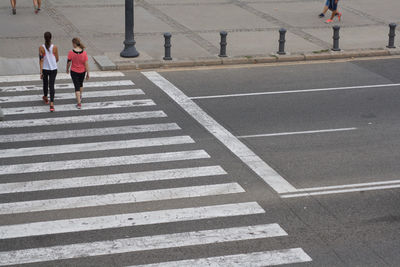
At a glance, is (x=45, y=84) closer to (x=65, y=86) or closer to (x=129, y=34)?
(x=65, y=86)

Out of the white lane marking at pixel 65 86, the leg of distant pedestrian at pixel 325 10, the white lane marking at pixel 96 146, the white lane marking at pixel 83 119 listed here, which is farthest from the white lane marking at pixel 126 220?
the leg of distant pedestrian at pixel 325 10

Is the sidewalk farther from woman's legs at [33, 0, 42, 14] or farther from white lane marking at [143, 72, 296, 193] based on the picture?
white lane marking at [143, 72, 296, 193]

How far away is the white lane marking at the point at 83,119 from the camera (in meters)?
15.1

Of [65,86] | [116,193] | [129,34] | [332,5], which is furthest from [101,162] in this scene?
[332,5]

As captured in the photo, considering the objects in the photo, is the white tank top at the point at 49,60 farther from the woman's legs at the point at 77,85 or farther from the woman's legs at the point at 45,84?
the woman's legs at the point at 77,85

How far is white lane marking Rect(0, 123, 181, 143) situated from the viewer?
46.7 ft

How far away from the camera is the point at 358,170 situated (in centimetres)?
1280

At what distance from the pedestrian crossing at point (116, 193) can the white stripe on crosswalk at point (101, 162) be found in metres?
0.02

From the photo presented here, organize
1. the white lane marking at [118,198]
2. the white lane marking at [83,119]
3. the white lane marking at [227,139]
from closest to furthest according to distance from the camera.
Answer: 1. the white lane marking at [118,198]
2. the white lane marking at [227,139]
3. the white lane marking at [83,119]

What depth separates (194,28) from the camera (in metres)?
24.6

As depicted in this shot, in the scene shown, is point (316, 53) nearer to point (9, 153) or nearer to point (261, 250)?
point (9, 153)

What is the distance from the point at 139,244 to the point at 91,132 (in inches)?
206

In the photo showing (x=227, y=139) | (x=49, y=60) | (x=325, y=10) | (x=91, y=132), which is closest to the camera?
(x=227, y=139)

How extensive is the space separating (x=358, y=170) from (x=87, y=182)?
4.86m
